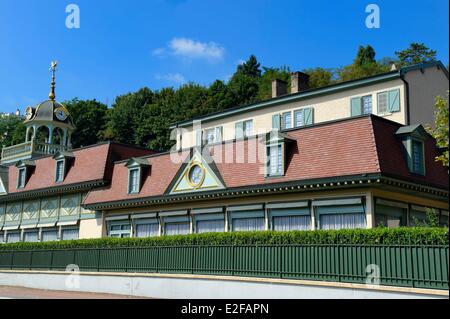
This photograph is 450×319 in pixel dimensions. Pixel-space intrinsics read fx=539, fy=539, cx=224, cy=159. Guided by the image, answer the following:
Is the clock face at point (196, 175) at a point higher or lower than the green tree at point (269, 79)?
lower

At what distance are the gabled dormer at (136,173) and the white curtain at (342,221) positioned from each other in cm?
1134

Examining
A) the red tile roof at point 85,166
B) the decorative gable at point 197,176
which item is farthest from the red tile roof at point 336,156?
the red tile roof at point 85,166

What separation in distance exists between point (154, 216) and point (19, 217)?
15037 mm

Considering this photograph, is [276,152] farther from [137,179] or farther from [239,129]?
[239,129]

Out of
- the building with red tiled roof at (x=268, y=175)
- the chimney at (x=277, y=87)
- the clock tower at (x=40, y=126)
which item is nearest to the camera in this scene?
the building with red tiled roof at (x=268, y=175)

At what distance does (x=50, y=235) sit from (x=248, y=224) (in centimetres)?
1740

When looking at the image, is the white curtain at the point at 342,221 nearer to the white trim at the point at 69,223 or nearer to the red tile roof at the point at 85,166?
the red tile roof at the point at 85,166

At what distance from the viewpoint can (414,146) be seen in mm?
21312

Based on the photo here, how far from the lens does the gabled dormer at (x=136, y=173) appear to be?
28531mm

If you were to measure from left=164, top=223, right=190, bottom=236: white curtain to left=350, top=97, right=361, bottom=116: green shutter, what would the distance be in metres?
10.5

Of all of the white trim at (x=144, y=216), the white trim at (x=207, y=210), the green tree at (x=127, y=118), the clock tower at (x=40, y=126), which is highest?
the green tree at (x=127, y=118)

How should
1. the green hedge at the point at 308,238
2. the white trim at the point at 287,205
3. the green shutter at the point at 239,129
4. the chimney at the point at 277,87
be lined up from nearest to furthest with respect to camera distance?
1. the green hedge at the point at 308,238
2. the white trim at the point at 287,205
3. the green shutter at the point at 239,129
4. the chimney at the point at 277,87
